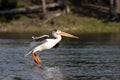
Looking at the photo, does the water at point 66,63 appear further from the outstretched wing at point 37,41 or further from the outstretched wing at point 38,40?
the outstretched wing at point 38,40

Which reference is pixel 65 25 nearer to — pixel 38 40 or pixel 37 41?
pixel 37 41

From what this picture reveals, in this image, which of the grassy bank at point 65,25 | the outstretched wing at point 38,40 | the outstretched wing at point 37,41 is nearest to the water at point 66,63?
the outstretched wing at point 37,41

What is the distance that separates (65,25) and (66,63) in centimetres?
2755

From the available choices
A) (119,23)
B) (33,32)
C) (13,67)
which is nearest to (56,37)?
(13,67)

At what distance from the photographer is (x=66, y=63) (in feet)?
87.4

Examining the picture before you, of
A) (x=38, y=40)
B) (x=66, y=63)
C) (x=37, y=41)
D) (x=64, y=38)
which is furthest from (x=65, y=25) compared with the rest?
(x=66, y=63)

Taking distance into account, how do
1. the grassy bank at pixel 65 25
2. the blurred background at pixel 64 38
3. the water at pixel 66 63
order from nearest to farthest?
1. the water at pixel 66 63
2. the blurred background at pixel 64 38
3. the grassy bank at pixel 65 25

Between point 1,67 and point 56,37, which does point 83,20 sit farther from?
point 1,67

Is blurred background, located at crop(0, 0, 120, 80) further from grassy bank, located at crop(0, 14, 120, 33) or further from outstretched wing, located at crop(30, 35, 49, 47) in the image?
outstretched wing, located at crop(30, 35, 49, 47)

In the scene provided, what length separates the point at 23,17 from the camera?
2277 inches

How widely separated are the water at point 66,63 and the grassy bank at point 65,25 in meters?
15.2

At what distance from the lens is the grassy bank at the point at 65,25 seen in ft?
174

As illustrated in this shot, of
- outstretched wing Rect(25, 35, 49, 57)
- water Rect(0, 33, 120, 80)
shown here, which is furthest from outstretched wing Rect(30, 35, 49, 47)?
water Rect(0, 33, 120, 80)

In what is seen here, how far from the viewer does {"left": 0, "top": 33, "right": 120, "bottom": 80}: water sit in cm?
2198
